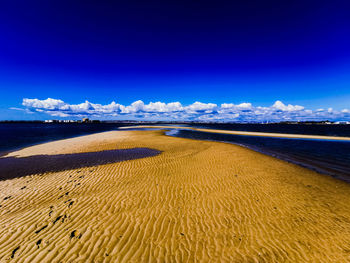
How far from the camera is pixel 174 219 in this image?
17.6 feet

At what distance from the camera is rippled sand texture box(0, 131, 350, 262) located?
400cm

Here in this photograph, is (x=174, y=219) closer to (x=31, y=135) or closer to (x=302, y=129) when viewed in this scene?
(x=31, y=135)

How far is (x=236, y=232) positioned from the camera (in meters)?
4.76

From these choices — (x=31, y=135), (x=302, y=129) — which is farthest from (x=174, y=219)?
(x=302, y=129)

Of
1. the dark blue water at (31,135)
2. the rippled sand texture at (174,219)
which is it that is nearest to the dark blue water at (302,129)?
the rippled sand texture at (174,219)

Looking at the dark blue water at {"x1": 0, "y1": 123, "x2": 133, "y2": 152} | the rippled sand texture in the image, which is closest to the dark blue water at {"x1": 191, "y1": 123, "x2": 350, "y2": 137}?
the rippled sand texture

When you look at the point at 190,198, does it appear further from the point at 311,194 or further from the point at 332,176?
the point at 332,176

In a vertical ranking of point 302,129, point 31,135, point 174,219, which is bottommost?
point 31,135

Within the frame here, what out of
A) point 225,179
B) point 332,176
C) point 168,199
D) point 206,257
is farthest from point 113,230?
point 332,176

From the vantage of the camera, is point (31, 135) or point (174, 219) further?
point (31, 135)

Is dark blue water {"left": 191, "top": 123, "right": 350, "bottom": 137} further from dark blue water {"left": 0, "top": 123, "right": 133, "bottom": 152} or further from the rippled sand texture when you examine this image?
dark blue water {"left": 0, "top": 123, "right": 133, "bottom": 152}

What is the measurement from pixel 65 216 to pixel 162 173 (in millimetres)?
5835

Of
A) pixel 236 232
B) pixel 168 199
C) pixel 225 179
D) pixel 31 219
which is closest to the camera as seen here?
pixel 236 232

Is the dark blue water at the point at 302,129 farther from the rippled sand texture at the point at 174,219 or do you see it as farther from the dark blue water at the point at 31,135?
the dark blue water at the point at 31,135
